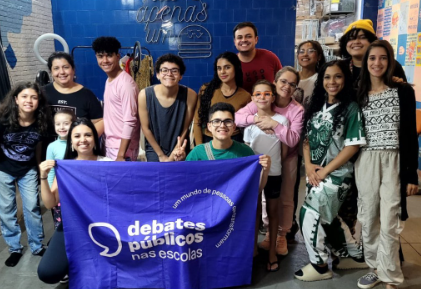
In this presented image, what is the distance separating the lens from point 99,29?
5.84 m

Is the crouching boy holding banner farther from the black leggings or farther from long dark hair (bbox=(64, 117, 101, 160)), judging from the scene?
the black leggings

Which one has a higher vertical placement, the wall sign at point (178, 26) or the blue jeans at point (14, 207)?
the wall sign at point (178, 26)

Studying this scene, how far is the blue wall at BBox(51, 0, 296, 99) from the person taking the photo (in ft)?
18.6

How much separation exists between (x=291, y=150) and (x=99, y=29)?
4412 millimetres

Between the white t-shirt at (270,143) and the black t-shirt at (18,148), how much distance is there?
155cm

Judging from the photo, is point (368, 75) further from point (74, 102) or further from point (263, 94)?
point (74, 102)

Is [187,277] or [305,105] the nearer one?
[187,277]

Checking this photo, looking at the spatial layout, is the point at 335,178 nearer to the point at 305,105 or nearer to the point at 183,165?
the point at 305,105

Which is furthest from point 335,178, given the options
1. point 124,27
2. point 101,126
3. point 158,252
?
point 124,27

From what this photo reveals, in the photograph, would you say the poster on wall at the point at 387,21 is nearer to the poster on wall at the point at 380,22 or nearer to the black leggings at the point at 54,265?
the poster on wall at the point at 380,22

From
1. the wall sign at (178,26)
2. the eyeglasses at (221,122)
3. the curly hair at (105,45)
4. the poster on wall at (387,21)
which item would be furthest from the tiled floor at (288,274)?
the wall sign at (178,26)

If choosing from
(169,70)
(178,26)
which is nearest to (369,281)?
(169,70)

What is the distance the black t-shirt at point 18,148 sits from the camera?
262 centimetres

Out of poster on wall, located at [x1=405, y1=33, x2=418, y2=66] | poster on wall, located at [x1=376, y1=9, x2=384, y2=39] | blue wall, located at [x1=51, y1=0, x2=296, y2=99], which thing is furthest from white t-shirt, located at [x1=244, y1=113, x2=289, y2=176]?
poster on wall, located at [x1=376, y1=9, x2=384, y2=39]
